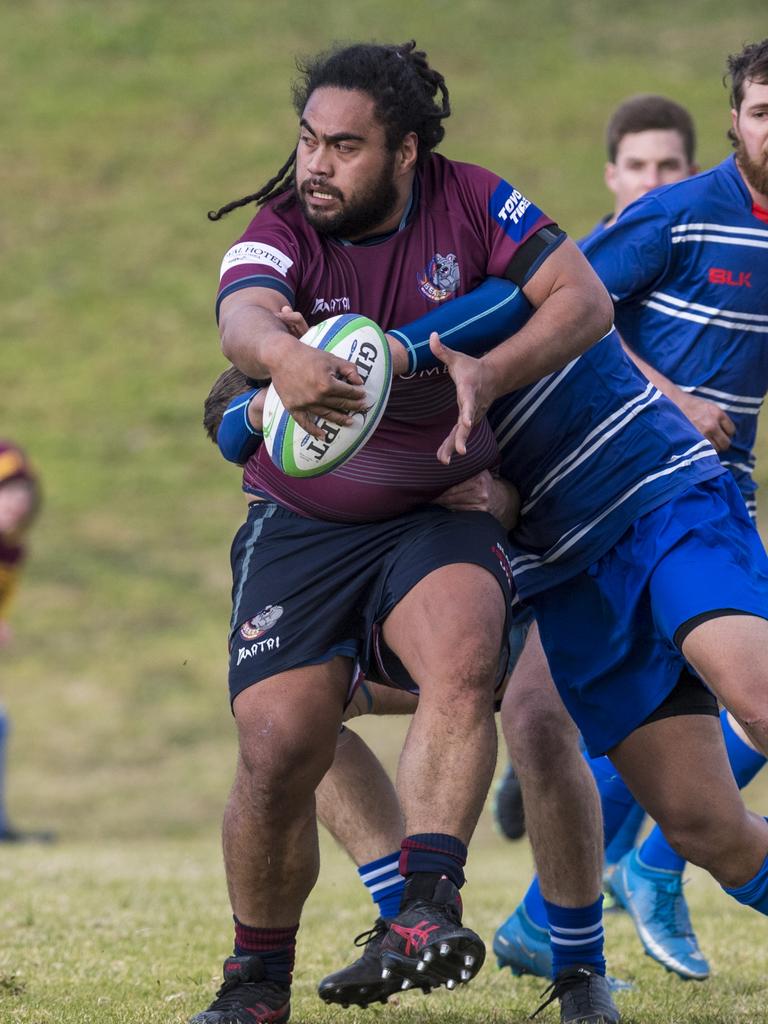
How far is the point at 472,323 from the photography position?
13.5 ft

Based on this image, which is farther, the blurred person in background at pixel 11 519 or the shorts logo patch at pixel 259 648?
the blurred person in background at pixel 11 519

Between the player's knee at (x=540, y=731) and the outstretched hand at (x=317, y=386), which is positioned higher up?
the outstretched hand at (x=317, y=386)

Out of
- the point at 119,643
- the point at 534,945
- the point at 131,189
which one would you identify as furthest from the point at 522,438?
the point at 131,189

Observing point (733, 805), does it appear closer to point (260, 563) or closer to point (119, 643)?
point (260, 563)

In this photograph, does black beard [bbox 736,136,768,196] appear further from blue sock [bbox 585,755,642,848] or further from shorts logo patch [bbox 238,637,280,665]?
blue sock [bbox 585,755,642,848]

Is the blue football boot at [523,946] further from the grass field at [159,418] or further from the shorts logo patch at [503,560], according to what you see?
the shorts logo patch at [503,560]

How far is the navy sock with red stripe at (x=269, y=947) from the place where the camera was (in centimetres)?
436

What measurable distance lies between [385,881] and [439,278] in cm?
189

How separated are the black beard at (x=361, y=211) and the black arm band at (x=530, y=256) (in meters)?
0.35

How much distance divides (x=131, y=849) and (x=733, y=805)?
784cm

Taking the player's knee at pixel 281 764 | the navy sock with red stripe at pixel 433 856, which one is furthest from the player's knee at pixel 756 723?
the player's knee at pixel 281 764

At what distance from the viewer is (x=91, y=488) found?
21047 mm

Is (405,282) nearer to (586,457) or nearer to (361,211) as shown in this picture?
(361,211)

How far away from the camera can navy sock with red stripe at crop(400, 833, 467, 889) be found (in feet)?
12.5
